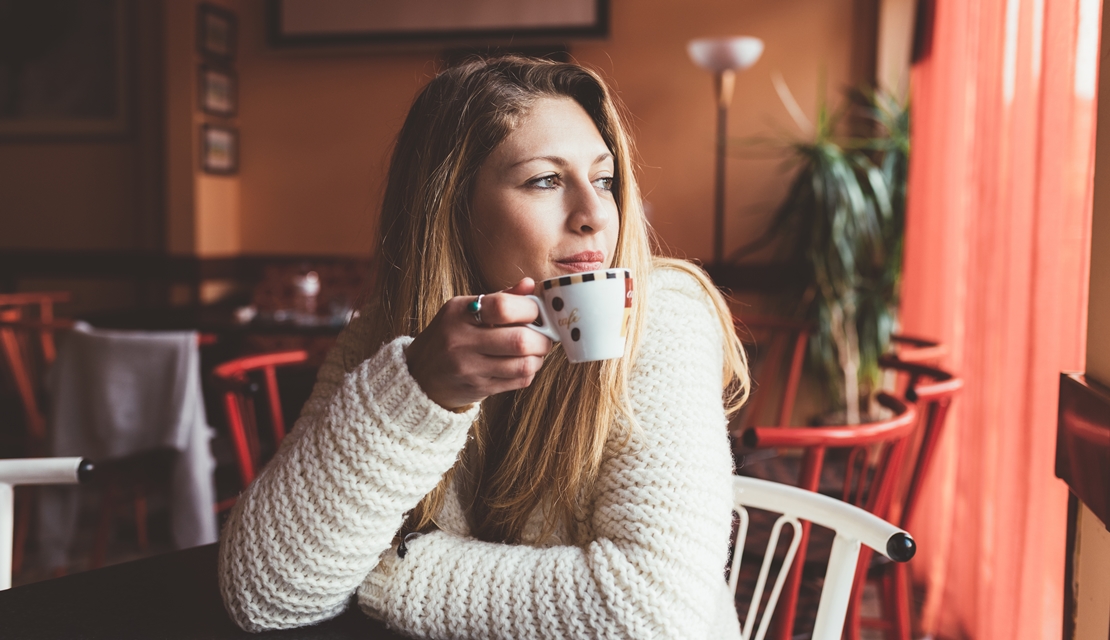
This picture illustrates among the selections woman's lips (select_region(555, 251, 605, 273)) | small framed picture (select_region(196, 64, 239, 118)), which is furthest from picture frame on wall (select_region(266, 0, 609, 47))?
woman's lips (select_region(555, 251, 605, 273))

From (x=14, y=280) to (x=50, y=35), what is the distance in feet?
4.99

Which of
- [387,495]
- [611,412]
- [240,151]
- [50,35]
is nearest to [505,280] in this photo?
[611,412]

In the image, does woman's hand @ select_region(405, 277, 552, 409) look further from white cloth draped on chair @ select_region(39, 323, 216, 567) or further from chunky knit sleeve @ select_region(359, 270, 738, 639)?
white cloth draped on chair @ select_region(39, 323, 216, 567)

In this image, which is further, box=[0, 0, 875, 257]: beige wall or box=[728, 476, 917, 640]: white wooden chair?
box=[0, 0, 875, 257]: beige wall

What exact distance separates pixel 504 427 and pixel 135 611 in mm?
441

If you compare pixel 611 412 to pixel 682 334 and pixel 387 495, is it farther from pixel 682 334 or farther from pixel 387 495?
pixel 387 495

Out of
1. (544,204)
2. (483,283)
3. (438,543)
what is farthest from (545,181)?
(438,543)

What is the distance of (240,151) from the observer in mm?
4852

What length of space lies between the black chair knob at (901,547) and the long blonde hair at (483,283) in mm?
298

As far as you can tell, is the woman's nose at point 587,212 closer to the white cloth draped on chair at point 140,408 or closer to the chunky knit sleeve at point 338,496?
the chunky knit sleeve at point 338,496

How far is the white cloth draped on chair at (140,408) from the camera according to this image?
2342 mm

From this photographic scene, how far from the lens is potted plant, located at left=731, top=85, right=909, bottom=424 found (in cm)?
358

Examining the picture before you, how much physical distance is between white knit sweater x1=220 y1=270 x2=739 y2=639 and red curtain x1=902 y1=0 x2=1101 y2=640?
2.43 ft

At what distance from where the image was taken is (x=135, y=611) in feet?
2.66
